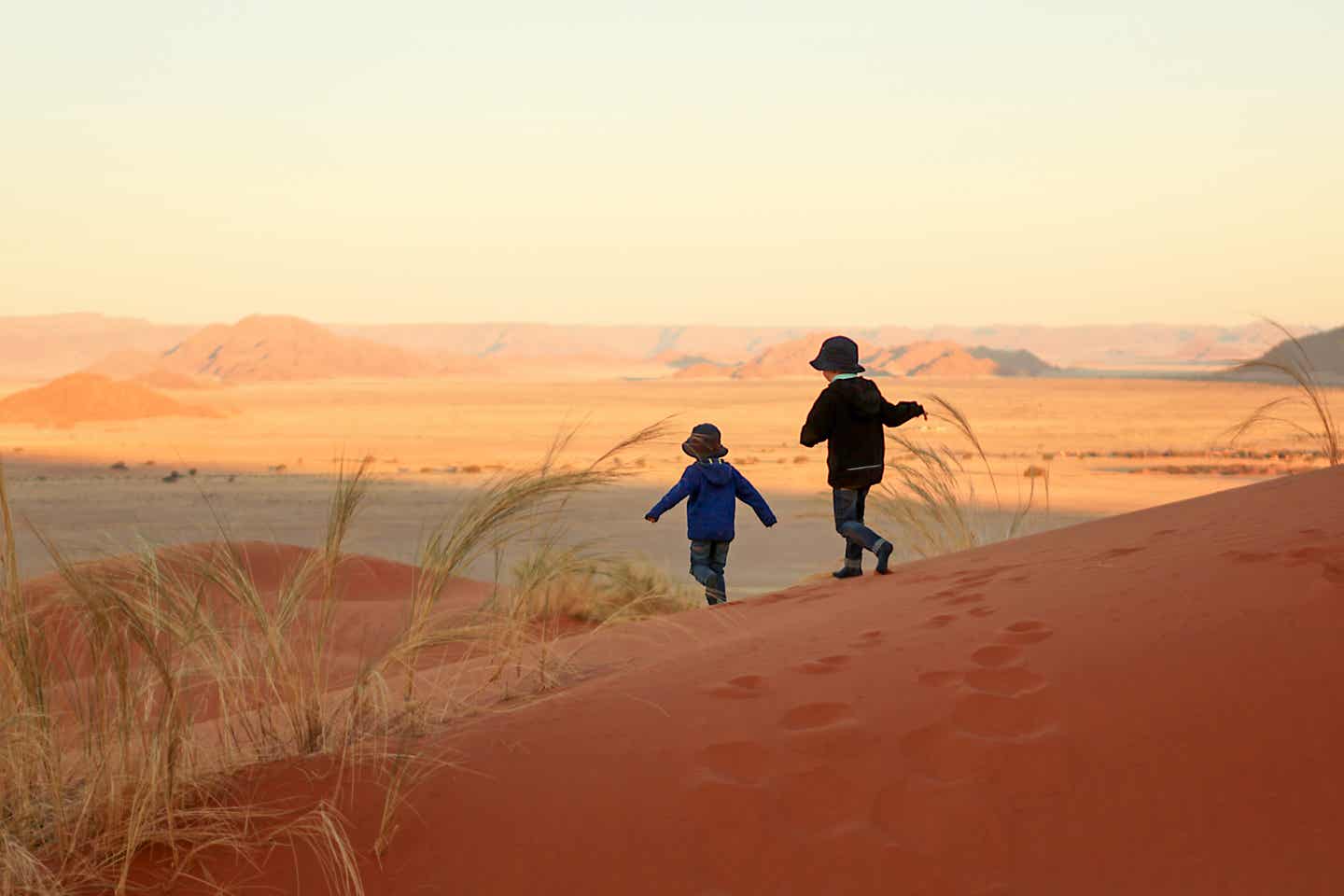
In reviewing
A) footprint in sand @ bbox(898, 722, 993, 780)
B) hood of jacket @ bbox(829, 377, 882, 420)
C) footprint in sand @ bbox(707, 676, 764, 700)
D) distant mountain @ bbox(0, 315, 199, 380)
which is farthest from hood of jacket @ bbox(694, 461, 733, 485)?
distant mountain @ bbox(0, 315, 199, 380)

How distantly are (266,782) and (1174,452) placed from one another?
27128mm

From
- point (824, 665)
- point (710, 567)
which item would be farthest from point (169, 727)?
point (710, 567)

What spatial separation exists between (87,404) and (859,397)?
47600 mm

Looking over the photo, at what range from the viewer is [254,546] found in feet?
35.3

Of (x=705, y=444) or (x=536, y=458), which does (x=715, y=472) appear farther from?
(x=536, y=458)

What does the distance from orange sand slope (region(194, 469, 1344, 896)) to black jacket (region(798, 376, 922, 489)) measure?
2.67m

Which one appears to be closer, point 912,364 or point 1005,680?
point 1005,680

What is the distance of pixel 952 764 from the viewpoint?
328 cm

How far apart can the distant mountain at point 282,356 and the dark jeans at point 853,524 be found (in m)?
103

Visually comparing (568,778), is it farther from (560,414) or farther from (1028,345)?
(1028,345)

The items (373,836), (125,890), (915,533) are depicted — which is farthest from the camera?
(915,533)

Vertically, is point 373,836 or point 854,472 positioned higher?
point 854,472

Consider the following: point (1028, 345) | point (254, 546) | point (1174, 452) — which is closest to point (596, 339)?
point (1028, 345)

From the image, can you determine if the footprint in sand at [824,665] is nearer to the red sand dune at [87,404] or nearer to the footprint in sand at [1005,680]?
the footprint in sand at [1005,680]
